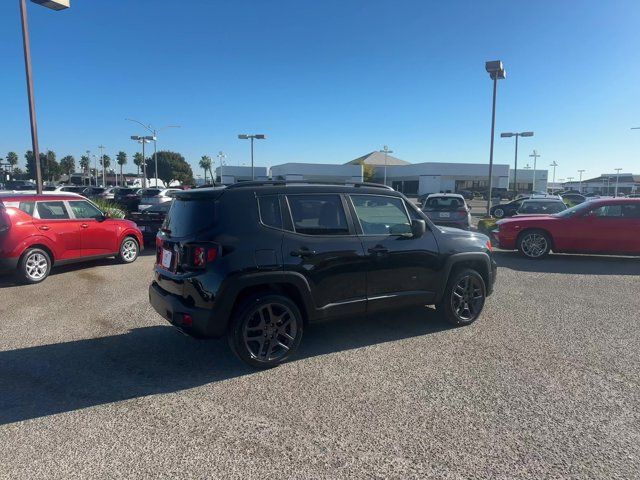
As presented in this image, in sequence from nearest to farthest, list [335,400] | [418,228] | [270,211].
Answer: [335,400], [270,211], [418,228]

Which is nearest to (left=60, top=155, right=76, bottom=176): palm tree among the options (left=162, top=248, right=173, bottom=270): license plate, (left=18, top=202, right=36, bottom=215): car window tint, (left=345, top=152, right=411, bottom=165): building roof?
(left=345, top=152, right=411, bottom=165): building roof

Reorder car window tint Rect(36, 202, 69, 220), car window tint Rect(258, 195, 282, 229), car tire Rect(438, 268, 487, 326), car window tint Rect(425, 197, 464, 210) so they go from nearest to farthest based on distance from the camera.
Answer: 1. car window tint Rect(258, 195, 282, 229)
2. car tire Rect(438, 268, 487, 326)
3. car window tint Rect(36, 202, 69, 220)
4. car window tint Rect(425, 197, 464, 210)

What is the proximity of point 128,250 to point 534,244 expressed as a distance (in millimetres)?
9709

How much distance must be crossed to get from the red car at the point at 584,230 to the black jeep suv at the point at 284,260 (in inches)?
257

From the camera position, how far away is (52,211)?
8422 millimetres

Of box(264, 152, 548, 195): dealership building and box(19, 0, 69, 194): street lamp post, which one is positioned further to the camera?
box(264, 152, 548, 195): dealership building

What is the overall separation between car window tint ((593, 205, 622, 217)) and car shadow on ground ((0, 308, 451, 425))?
23.8 feet

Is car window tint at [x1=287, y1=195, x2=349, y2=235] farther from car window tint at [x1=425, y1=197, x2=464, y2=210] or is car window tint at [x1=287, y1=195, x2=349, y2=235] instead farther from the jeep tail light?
car window tint at [x1=425, y1=197, x2=464, y2=210]

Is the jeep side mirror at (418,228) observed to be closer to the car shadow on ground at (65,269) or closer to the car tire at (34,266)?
the car tire at (34,266)

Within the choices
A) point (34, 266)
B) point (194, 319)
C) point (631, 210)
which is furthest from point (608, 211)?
point (34, 266)

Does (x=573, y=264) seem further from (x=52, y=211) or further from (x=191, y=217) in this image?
(x=52, y=211)

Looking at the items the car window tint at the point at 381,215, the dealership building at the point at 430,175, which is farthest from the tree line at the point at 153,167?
the car window tint at the point at 381,215

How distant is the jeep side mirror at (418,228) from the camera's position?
5029mm

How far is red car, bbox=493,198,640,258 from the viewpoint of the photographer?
10266 mm
